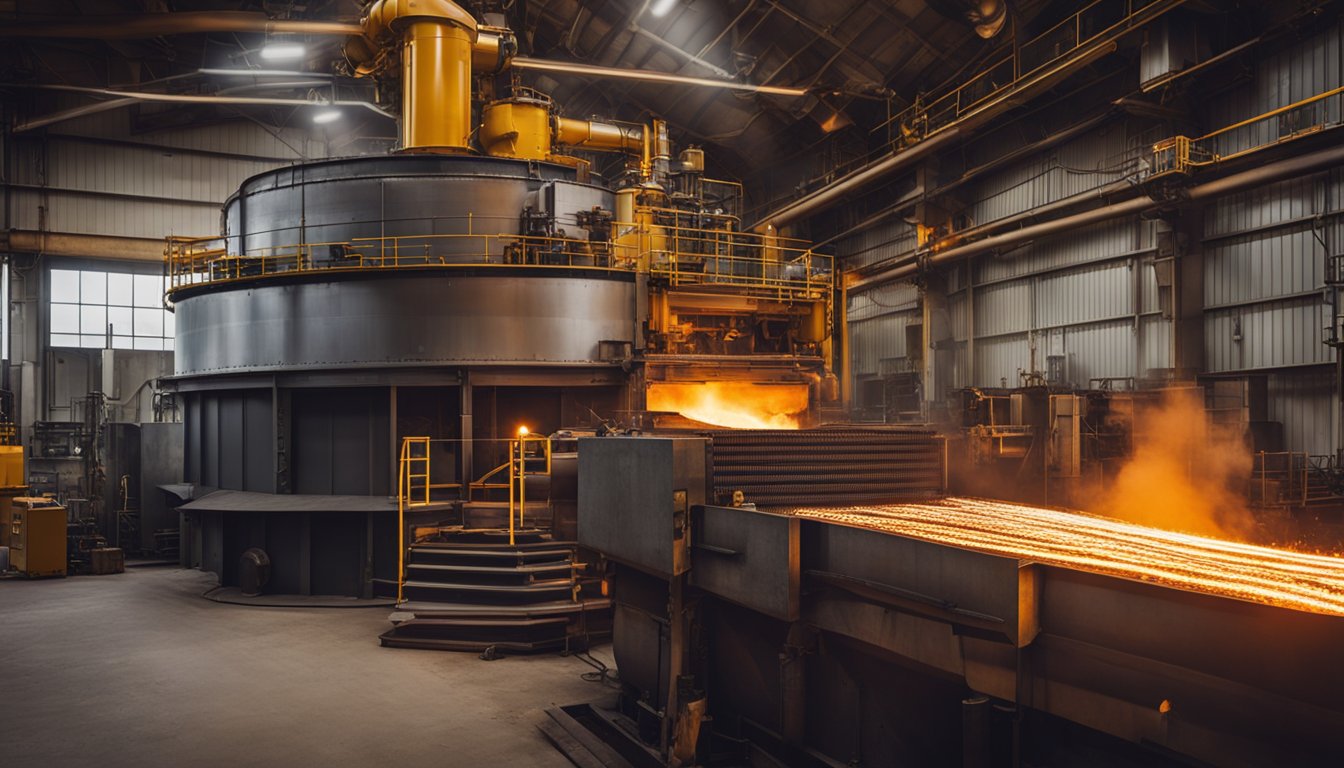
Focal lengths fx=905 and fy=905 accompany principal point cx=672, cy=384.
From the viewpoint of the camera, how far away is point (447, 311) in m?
14.3

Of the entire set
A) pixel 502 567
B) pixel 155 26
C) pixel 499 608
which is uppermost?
pixel 155 26

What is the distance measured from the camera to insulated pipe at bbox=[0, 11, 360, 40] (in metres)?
21.7

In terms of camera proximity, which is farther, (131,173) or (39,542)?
(131,173)

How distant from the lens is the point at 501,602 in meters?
11.4

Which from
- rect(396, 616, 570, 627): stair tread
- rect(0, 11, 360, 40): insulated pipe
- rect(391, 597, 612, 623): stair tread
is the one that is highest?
rect(0, 11, 360, 40): insulated pipe

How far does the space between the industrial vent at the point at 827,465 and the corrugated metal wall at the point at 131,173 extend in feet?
86.3

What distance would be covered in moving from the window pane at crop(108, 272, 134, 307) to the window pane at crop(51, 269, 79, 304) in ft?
2.78

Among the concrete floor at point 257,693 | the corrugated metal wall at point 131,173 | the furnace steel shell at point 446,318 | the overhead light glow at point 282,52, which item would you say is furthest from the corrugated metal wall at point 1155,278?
the corrugated metal wall at point 131,173

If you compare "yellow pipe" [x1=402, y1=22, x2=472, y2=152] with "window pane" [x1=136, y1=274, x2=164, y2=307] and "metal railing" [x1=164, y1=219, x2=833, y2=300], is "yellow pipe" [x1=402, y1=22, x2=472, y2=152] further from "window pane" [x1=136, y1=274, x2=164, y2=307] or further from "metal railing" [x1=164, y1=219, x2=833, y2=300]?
"window pane" [x1=136, y1=274, x2=164, y2=307]

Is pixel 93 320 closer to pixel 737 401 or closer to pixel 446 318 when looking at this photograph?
pixel 446 318

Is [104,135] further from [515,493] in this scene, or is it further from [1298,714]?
[1298,714]

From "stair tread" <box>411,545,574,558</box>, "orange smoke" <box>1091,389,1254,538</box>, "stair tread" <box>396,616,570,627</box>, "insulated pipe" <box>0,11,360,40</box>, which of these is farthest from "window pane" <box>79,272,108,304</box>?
"orange smoke" <box>1091,389,1254,538</box>

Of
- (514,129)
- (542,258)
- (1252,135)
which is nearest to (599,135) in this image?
(514,129)

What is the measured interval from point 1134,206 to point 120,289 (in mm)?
27194
